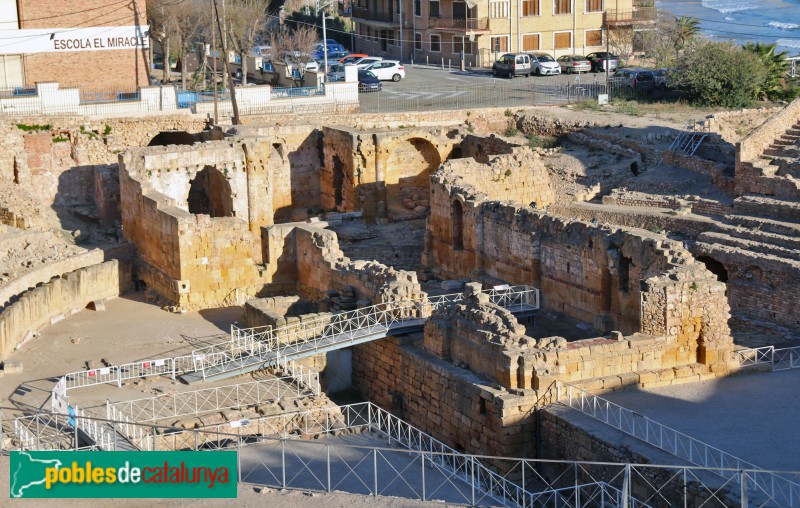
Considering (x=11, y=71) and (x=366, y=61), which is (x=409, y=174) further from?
(x=366, y=61)

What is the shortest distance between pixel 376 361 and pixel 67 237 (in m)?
13.3

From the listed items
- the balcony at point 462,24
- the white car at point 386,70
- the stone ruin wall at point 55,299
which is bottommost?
the stone ruin wall at point 55,299

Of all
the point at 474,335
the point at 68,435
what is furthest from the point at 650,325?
the point at 68,435

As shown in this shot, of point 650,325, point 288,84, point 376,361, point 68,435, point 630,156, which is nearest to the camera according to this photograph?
point 68,435

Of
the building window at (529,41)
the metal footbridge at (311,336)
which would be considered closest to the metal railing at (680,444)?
the metal footbridge at (311,336)

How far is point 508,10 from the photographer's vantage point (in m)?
67.1

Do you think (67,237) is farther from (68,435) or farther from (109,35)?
(68,435)

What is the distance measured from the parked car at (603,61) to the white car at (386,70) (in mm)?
7549

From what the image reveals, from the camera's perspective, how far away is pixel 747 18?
113 metres

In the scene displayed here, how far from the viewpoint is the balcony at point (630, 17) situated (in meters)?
67.8

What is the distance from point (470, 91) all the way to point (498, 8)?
9.86 meters

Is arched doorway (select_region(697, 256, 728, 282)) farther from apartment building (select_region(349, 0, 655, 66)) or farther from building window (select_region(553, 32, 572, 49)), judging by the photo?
building window (select_region(553, 32, 572, 49))

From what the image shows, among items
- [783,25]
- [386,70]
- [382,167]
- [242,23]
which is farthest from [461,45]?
[783,25]

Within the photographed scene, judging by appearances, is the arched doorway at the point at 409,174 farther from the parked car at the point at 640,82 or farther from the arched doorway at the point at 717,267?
the arched doorway at the point at 717,267
